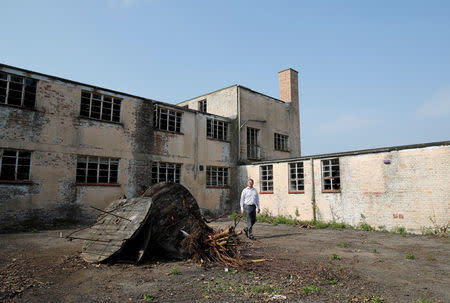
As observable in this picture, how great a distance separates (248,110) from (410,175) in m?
10.6

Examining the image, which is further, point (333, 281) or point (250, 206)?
point (250, 206)

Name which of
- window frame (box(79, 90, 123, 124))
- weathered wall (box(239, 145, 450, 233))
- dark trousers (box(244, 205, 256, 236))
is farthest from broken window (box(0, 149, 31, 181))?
weathered wall (box(239, 145, 450, 233))

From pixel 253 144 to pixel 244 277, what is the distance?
1454 cm

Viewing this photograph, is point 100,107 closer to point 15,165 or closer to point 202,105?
point 15,165

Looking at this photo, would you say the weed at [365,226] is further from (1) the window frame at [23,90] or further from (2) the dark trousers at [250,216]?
(1) the window frame at [23,90]

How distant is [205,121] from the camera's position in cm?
1733

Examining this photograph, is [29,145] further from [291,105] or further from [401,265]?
[291,105]

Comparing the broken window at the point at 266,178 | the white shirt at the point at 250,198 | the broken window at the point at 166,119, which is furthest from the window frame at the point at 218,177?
the white shirt at the point at 250,198

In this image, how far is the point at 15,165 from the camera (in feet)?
35.4

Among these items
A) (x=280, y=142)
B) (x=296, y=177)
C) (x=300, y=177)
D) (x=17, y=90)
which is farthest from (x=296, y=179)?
(x=17, y=90)

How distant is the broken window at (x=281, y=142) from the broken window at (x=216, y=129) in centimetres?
467

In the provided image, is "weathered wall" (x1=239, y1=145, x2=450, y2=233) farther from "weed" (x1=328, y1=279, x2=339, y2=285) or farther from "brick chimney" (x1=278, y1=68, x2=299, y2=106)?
Answer: "brick chimney" (x1=278, y1=68, x2=299, y2=106)

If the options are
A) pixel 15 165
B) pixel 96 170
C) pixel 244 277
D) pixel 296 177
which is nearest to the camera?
pixel 244 277

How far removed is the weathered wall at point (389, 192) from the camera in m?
10.6
